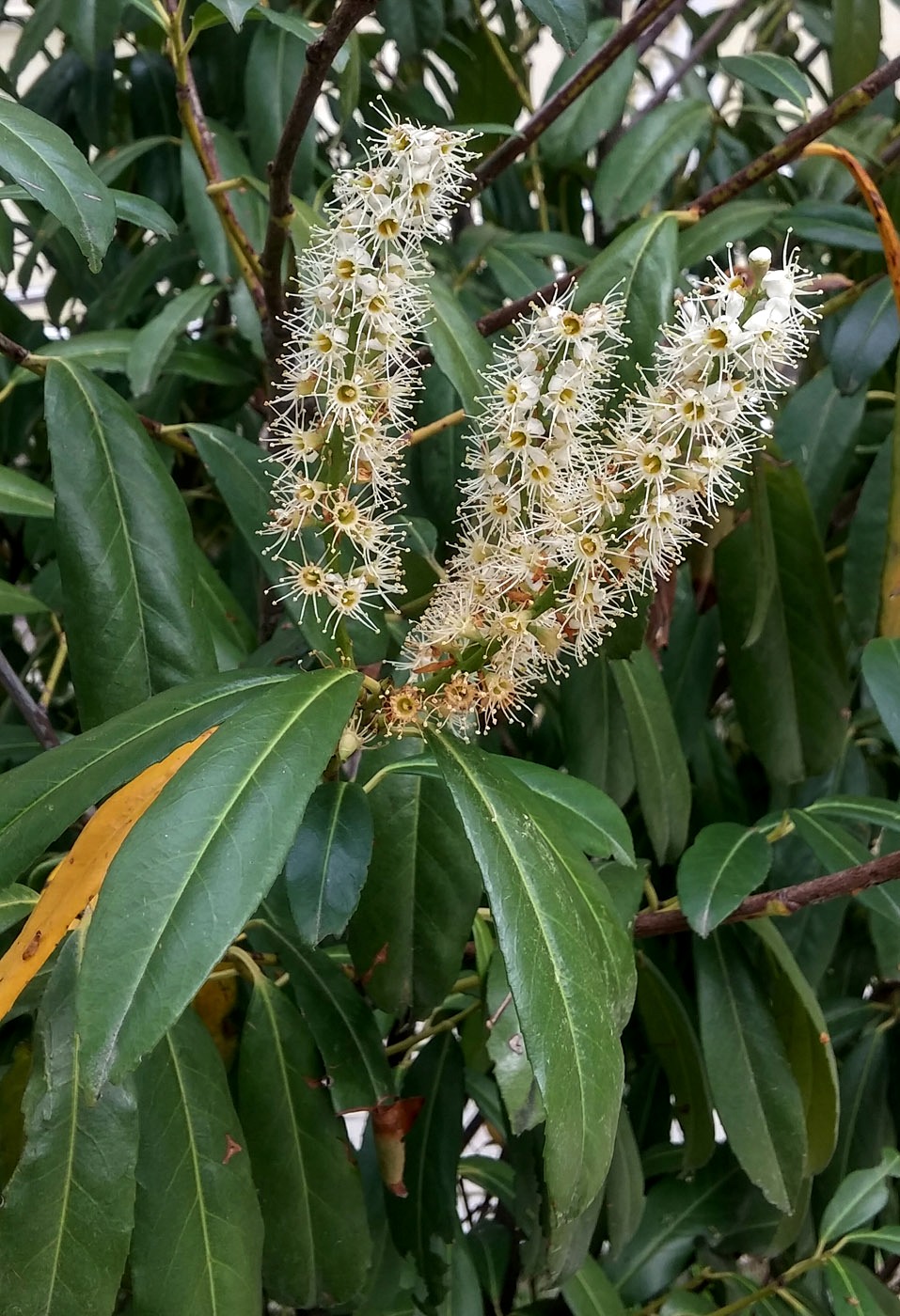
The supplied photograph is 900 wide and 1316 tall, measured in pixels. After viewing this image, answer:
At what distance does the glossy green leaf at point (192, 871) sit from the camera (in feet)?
0.94

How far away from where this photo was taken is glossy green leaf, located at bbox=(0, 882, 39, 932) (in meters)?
0.48

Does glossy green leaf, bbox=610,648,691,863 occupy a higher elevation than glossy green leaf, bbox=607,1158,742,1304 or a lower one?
higher

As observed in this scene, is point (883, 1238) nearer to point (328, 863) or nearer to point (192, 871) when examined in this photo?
point (328, 863)

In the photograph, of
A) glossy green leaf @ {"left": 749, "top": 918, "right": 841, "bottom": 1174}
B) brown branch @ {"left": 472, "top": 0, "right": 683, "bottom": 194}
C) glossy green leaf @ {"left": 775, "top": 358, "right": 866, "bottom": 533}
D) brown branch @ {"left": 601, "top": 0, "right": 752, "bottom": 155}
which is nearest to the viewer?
brown branch @ {"left": 472, "top": 0, "right": 683, "bottom": 194}

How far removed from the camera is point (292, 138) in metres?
0.46

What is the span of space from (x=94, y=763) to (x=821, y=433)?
0.67m

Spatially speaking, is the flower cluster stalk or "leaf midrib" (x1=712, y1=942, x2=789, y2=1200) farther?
"leaf midrib" (x1=712, y1=942, x2=789, y2=1200)

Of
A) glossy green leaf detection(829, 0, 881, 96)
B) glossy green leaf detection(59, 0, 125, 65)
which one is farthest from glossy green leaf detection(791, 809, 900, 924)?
glossy green leaf detection(59, 0, 125, 65)

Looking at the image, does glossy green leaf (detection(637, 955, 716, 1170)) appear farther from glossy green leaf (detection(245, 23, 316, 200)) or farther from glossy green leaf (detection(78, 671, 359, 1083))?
glossy green leaf (detection(245, 23, 316, 200))

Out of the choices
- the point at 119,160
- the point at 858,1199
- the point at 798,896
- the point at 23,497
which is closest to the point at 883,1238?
the point at 858,1199

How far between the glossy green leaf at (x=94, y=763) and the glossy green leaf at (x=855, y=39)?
81cm

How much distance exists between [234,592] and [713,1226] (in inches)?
27.2

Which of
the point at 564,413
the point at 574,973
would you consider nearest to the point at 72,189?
the point at 564,413

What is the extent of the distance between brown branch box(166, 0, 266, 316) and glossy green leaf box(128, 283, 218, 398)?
10cm
